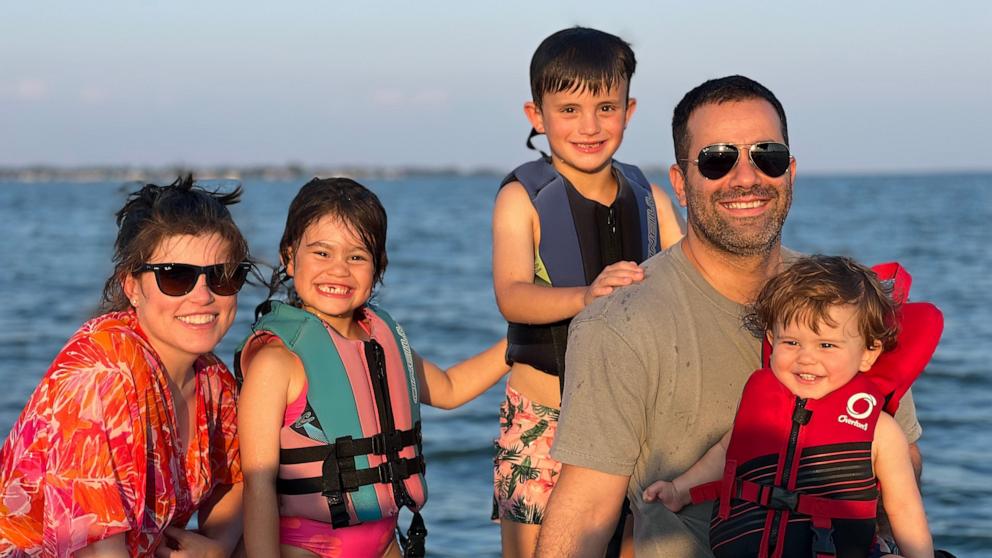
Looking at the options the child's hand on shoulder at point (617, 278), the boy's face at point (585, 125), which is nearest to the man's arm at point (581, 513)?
the child's hand on shoulder at point (617, 278)

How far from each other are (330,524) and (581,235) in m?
1.53

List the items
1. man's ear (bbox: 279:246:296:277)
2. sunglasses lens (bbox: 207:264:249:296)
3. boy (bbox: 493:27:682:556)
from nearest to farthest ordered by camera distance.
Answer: sunglasses lens (bbox: 207:264:249:296) < man's ear (bbox: 279:246:296:277) < boy (bbox: 493:27:682:556)

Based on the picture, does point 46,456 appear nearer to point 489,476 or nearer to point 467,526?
point 467,526

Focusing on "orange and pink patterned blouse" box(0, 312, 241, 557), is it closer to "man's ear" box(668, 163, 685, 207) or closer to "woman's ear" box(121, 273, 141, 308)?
"woman's ear" box(121, 273, 141, 308)

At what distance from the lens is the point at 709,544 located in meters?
3.70

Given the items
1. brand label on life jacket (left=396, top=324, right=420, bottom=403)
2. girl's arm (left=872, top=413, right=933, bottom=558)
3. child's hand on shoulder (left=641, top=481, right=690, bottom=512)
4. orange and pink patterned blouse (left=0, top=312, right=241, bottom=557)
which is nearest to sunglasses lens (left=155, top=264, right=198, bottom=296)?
orange and pink patterned blouse (left=0, top=312, right=241, bottom=557)

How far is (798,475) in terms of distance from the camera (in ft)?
11.3

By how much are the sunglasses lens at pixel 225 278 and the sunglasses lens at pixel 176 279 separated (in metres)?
0.06

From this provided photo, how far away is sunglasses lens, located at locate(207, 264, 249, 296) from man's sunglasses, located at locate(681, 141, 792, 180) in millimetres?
1602

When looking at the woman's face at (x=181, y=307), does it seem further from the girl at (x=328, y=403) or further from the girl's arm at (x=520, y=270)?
the girl's arm at (x=520, y=270)

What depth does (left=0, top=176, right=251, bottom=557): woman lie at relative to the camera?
3.41 metres

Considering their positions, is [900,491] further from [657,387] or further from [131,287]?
[131,287]

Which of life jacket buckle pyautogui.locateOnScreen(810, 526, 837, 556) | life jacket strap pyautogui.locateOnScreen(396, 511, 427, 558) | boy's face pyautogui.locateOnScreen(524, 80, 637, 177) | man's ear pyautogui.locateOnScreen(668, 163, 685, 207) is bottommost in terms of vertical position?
life jacket strap pyautogui.locateOnScreen(396, 511, 427, 558)

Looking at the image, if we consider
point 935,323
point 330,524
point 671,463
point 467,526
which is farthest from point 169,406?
point 467,526
